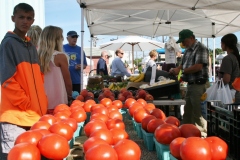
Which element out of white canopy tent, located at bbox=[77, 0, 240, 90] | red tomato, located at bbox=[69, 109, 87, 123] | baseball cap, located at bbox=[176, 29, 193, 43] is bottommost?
red tomato, located at bbox=[69, 109, 87, 123]

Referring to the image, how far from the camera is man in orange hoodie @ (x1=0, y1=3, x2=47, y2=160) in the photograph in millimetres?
2271

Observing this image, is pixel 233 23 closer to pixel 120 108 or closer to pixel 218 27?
pixel 218 27

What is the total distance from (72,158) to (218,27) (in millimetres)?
9494

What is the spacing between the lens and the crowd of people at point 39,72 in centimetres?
230

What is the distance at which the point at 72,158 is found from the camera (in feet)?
7.03

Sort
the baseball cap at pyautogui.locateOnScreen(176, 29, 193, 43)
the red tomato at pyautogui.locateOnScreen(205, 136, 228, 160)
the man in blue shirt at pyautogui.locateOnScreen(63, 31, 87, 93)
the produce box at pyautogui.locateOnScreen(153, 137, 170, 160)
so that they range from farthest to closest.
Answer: the man in blue shirt at pyautogui.locateOnScreen(63, 31, 87, 93), the baseball cap at pyautogui.locateOnScreen(176, 29, 193, 43), the produce box at pyautogui.locateOnScreen(153, 137, 170, 160), the red tomato at pyautogui.locateOnScreen(205, 136, 228, 160)

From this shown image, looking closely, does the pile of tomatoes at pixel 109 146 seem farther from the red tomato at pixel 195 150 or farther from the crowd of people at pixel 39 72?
the crowd of people at pixel 39 72

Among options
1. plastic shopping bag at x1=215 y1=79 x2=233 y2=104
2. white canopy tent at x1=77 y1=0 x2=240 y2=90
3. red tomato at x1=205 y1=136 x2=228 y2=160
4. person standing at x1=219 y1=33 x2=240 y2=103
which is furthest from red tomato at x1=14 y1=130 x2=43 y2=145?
white canopy tent at x1=77 y1=0 x2=240 y2=90

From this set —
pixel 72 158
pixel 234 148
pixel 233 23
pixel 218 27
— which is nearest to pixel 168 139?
pixel 234 148

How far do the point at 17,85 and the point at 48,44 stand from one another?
1009mm

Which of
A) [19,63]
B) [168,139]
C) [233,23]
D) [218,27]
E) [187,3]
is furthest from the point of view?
[218,27]

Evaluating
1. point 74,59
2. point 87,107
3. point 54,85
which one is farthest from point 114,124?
point 74,59

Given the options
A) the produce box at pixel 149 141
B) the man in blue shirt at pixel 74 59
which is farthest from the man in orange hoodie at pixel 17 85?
the man in blue shirt at pixel 74 59

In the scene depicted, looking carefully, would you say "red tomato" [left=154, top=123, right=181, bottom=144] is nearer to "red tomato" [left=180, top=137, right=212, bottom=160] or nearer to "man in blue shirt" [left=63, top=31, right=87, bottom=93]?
"red tomato" [left=180, top=137, right=212, bottom=160]
